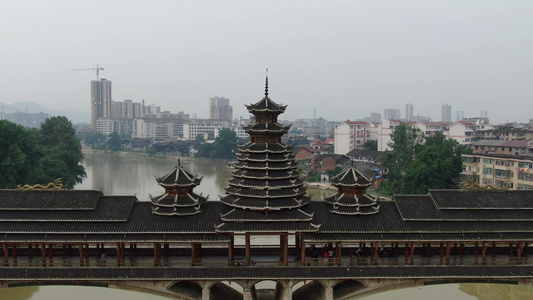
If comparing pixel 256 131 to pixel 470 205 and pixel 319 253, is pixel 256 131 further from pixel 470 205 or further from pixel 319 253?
pixel 470 205

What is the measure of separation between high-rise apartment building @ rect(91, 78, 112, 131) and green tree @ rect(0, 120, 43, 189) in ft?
371

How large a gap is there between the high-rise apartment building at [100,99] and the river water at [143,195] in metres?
58.5

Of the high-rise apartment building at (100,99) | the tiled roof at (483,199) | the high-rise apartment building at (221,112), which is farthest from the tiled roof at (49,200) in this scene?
the high-rise apartment building at (221,112)

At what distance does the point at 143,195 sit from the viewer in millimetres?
38250

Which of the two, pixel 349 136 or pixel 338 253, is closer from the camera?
pixel 338 253

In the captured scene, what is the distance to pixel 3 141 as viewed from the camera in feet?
97.5

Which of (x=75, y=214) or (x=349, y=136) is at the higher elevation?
(x=349, y=136)

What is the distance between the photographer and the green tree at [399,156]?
129 feet

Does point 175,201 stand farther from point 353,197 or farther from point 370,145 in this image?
point 370,145

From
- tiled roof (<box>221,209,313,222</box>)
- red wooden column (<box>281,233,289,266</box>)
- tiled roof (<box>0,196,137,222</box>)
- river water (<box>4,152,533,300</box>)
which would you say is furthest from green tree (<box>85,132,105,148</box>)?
red wooden column (<box>281,233,289,266</box>)

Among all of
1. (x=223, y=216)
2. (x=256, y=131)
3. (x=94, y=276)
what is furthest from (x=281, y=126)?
(x=94, y=276)

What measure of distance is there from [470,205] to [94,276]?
1435cm

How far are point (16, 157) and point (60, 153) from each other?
→ 9316 mm

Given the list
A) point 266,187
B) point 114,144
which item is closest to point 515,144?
point 266,187
